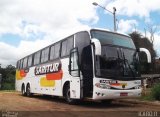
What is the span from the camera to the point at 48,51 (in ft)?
73.6

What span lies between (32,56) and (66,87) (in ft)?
28.3

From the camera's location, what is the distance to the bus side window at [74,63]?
1709 cm

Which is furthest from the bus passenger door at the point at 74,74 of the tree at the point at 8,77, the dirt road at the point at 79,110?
the tree at the point at 8,77

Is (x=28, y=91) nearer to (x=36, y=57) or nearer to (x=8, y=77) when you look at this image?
(x=36, y=57)

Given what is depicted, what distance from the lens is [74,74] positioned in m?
17.5

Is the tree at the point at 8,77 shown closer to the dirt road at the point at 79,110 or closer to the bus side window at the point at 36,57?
the bus side window at the point at 36,57

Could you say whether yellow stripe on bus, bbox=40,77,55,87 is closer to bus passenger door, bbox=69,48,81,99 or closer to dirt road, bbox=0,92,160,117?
bus passenger door, bbox=69,48,81,99

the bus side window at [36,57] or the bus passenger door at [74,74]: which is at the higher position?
the bus side window at [36,57]

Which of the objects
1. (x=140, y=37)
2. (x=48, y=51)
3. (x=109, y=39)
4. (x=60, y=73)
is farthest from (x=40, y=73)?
(x=140, y=37)

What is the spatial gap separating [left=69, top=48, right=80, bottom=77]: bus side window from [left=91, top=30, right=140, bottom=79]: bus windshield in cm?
134

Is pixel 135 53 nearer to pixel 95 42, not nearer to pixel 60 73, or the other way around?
pixel 95 42

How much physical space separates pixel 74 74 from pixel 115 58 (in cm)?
229

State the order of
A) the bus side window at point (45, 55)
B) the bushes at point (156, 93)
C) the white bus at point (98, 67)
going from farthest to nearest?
the bus side window at point (45, 55) < the bushes at point (156, 93) < the white bus at point (98, 67)

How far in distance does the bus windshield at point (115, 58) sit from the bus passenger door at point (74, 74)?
1.39 metres
